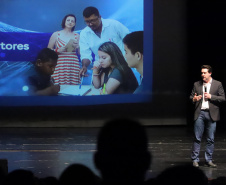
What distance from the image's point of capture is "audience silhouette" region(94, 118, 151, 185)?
183 cm

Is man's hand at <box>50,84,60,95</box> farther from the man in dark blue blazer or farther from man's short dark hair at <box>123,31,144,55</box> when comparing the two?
the man in dark blue blazer

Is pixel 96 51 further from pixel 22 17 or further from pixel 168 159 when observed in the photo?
pixel 168 159

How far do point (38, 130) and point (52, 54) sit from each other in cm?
171

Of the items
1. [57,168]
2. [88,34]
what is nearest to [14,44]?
[88,34]

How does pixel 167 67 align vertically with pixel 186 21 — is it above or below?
below

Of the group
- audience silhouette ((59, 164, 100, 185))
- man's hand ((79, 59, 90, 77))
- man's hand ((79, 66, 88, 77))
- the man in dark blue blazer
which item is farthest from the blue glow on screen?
audience silhouette ((59, 164, 100, 185))

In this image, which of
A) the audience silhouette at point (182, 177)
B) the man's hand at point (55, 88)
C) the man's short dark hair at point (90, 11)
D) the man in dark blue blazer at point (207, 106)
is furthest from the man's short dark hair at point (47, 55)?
the audience silhouette at point (182, 177)

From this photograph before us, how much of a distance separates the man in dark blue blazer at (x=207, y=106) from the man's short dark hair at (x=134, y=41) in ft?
11.2

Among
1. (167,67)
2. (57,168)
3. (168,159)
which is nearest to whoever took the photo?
(57,168)

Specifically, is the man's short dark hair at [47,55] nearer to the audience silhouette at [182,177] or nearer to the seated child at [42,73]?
the seated child at [42,73]

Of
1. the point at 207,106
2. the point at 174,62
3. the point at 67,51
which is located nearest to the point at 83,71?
the point at 67,51

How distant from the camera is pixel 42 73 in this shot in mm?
8586

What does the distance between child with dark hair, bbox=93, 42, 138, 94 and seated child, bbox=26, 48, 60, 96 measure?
932 millimetres

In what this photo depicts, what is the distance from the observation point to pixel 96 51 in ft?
28.0
